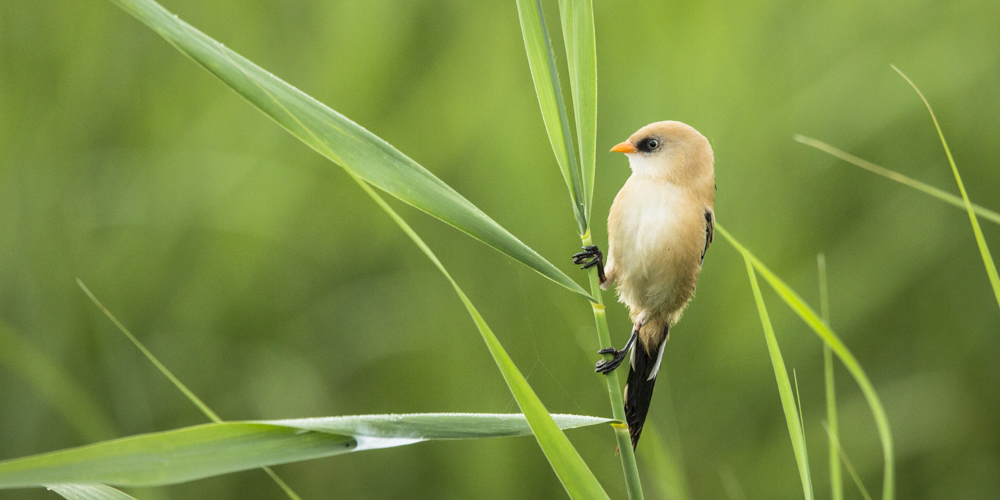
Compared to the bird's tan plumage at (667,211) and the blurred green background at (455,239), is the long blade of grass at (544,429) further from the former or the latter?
the blurred green background at (455,239)

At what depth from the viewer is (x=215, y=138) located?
4.66 ft

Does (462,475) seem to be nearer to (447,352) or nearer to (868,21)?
(447,352)

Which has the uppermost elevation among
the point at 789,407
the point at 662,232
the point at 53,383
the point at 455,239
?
the point at 455,239

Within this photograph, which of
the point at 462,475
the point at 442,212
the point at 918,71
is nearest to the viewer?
the point at 442,212

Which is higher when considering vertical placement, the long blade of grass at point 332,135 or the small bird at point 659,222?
the long blade of grass at point 332,135

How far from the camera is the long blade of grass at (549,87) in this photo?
39 cm

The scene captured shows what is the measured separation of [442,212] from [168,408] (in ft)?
3.96

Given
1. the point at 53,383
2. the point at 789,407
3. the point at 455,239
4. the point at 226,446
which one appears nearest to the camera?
the point at 226,446

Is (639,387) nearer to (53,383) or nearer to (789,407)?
(789,407)

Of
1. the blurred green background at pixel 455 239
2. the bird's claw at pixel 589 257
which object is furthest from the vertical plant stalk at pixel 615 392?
the blurred green background at pixel 455 239

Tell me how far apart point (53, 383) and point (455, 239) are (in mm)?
729

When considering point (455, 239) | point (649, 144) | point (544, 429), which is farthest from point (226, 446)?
point (455, 239)

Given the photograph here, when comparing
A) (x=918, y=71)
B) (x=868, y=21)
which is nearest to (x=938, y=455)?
(x=918, y=71)

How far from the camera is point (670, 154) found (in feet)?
1.28
